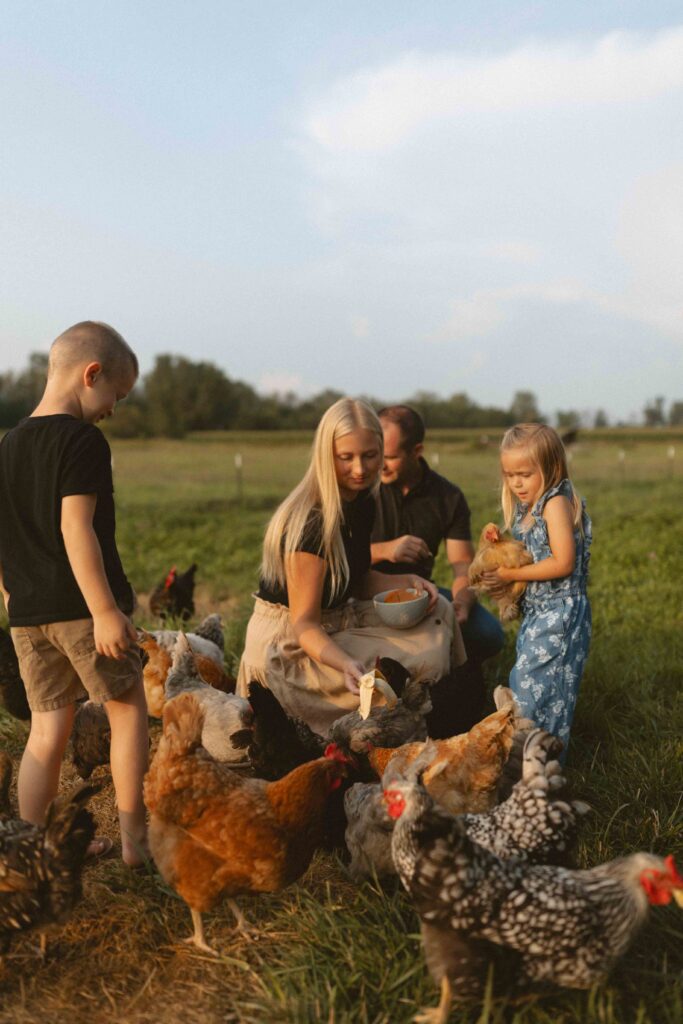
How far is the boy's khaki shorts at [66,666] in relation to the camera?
2795mm

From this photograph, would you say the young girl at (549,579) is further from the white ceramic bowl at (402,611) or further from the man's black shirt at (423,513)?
the man's black shirt at (423,513)

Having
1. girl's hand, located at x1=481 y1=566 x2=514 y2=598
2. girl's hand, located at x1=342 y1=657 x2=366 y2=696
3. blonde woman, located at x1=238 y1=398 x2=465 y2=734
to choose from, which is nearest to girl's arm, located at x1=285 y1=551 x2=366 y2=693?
blonde woman, located at x1=238 y1=398 x2=465 y2=734

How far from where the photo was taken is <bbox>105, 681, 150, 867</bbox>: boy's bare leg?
9.60 feet

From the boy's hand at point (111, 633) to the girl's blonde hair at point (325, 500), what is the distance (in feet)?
3.48

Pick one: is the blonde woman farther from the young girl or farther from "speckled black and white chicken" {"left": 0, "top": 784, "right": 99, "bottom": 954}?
"speckled black and white chicken" {"left": 0, "top": 784, "right": 99, "bottom": 954}

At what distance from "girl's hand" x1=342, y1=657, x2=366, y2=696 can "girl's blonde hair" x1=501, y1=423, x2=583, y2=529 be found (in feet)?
4.11

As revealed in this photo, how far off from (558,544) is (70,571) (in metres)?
2.17

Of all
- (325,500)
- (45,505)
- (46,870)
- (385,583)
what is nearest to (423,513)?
(385,583)

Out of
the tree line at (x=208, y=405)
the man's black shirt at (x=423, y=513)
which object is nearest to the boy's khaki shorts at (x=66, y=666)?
the man's black shirt at (x=423, y=513)

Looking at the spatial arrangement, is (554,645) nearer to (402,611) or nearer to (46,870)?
(402,611)

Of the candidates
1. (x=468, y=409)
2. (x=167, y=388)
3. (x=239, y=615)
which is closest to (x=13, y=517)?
(x=239, y=615)

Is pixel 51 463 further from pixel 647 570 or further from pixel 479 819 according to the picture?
pixel 647 570

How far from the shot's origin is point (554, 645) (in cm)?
358

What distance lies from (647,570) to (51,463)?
735 centimetres
